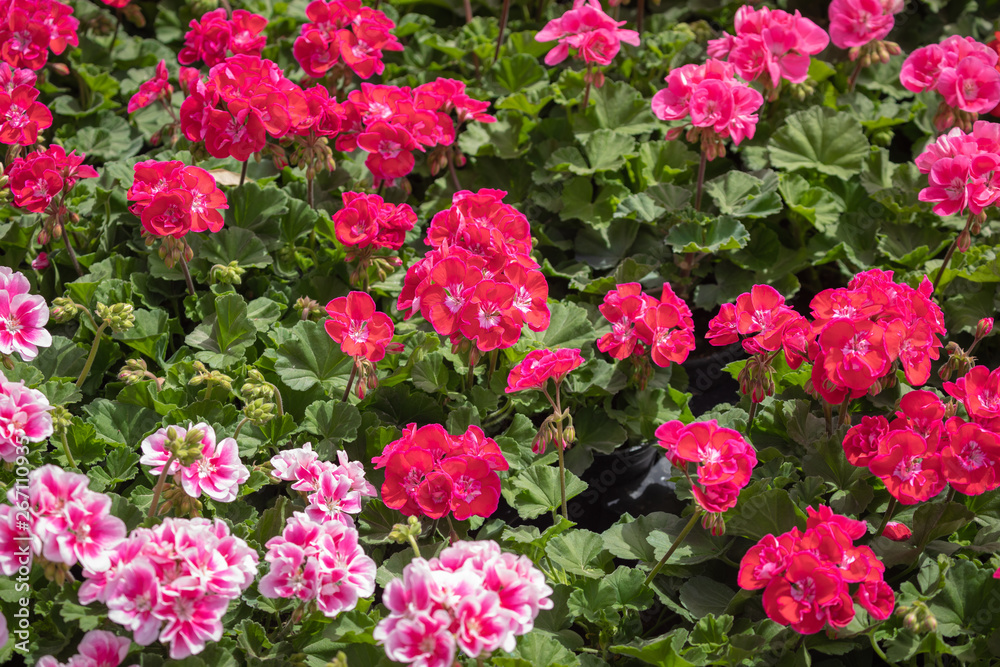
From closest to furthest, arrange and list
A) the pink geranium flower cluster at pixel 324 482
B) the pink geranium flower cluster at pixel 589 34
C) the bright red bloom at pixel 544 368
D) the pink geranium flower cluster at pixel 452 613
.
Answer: the pink geranium flower cluster at pixel 452 613, the pink geranium flower cluster at pixel 324 482, the bright red bloom at pixel 544 368, the pink geranium flower cluster at pixel 589 34

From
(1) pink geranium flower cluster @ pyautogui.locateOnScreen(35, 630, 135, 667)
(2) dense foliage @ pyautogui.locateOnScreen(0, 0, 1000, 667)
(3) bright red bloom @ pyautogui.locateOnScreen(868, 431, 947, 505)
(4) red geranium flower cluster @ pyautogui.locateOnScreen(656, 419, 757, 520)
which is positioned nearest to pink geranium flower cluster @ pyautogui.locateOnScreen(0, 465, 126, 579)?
(2) dense foliage @ pyautogui.locateOnScreen(0, 0, 1000, 667)

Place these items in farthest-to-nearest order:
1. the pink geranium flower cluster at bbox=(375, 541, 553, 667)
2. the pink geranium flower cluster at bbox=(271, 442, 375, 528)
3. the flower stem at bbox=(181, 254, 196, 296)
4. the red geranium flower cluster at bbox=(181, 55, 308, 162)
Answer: the flower stem at bbox=(181, 254, 196, 296), the red geranium flower cluster at bbox=(181, 55, 308, 162), the pink geranium flower cluster at bbox=(271, 442, 375, 528), the pink geranium flower cluster at bbox=(375, 541, 553, 667)

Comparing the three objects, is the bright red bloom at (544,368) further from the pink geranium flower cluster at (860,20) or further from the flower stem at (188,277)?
the pink geranium flower cluster at (860,20)

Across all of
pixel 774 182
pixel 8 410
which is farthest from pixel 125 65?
pixel 774 182

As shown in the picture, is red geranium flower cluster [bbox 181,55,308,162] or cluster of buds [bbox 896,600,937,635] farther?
red geranium flower cluster [bbox 181,55,308,162]

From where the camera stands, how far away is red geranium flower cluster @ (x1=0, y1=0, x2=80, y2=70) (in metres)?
3.01

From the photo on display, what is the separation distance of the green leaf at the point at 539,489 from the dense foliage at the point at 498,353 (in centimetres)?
1

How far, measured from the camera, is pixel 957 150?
2.58 meters

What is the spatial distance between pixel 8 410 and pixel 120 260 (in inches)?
45.2

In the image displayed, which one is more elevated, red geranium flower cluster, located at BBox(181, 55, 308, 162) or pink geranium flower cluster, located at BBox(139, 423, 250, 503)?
red geranium flower cluster, located at BBox(181, 55, 308, 162)

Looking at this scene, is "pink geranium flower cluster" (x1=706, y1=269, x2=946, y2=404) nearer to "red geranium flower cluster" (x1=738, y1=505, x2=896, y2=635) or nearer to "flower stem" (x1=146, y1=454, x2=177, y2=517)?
"red geranium flower cluster" (x1=738, y1=505, x2=896, y2=635)

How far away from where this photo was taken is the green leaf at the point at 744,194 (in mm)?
3166

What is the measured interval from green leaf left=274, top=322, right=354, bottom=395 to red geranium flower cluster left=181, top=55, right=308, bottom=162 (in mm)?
556

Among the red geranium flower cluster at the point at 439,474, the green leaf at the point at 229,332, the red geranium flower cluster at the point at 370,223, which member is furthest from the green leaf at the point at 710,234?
the green leaf at the point at 229,332
